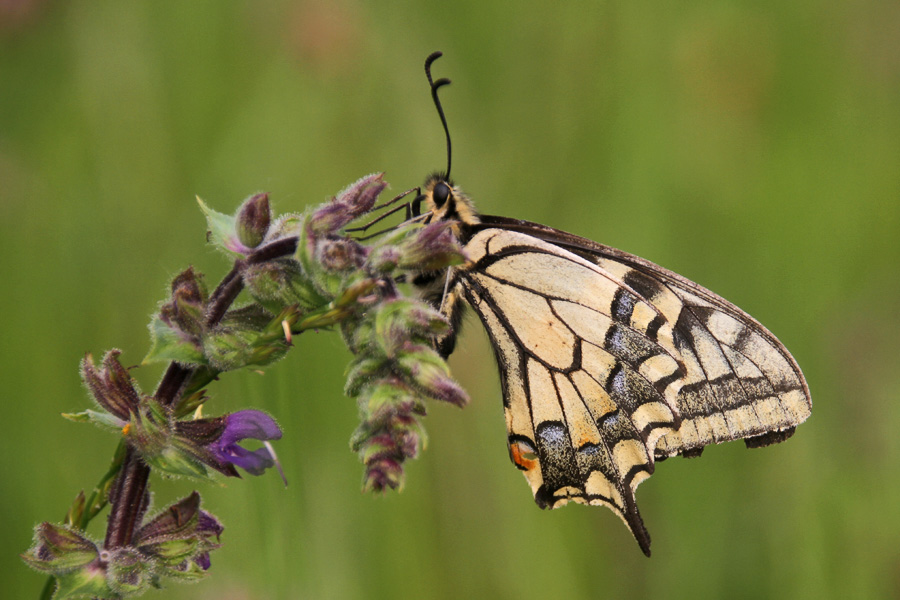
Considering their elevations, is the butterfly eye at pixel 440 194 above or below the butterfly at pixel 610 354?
above

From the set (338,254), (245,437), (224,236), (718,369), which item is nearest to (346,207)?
(338,254)

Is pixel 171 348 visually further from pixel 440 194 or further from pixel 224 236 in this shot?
pixel 440 194

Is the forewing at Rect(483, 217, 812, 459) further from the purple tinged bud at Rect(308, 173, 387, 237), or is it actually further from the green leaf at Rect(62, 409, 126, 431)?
the green leaf at Rect(62, 409, 126, 431)

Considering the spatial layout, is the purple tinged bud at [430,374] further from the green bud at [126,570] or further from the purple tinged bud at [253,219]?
the green bud at [126,570]

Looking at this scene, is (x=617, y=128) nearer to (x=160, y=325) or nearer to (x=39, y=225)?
(x=39, y=225)

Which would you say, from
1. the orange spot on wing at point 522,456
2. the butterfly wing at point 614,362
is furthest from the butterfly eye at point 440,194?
the orange spot on wing at point 522,456
